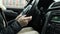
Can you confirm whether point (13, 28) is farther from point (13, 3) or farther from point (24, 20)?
point (13, 3)

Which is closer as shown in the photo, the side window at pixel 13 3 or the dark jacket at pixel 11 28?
the dark jacket at pixel 11 28

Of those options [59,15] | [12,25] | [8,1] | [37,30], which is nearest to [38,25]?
[37,30]

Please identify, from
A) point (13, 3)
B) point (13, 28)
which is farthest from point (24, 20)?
point (13, 3)

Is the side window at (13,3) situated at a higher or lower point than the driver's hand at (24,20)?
lower

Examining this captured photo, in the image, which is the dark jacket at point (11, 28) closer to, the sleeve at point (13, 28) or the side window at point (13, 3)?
the sleeve at point (13, 28)

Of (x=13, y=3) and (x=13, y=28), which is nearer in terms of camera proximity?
(x=13, y=28)

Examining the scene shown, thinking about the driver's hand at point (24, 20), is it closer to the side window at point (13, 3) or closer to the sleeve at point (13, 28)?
the sleeve at point (13, 28)

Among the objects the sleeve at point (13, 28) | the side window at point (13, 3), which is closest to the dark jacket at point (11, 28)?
the sleeve at point (13, 28)

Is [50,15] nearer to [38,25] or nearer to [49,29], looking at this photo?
[49,29]

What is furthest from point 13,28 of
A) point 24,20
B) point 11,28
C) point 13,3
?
point 13,3

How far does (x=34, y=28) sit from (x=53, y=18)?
40 centimetres

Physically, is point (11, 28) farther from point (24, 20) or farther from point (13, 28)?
point (24, 20)

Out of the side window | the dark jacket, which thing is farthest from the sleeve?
the side window

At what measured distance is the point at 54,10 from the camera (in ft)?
3.27
